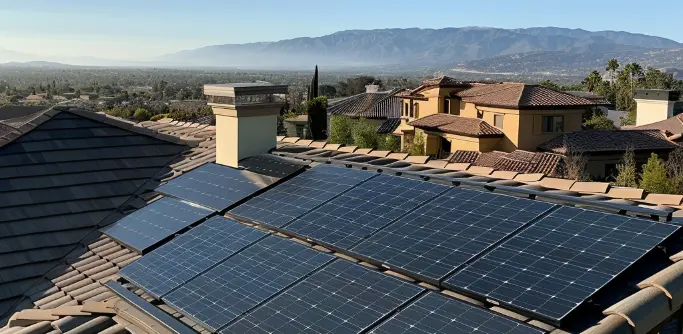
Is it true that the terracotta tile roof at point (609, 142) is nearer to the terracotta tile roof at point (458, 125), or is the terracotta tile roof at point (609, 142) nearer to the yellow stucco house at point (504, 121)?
the yellow stucco house at point (504, 121)

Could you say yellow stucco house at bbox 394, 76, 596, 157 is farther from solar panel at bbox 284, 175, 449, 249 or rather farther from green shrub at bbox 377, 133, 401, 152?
solar panel at bbox 284, 175, 449, 249

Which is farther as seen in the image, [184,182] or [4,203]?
[184,182]

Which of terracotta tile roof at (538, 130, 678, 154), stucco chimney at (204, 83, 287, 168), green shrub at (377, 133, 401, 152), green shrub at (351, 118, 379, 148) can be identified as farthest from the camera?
green shrub at (377, 133, 401, 152)

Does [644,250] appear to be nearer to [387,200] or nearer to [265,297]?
[387,200]

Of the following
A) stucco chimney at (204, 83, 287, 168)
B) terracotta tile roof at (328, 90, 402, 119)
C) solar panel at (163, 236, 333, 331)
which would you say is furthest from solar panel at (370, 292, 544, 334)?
terracotta tile roof at (328, 90, 402, 119)

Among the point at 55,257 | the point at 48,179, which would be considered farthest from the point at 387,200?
the point at 48,179

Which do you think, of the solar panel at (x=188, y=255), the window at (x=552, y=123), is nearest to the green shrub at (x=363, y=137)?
the window at (x=552, y=123)
